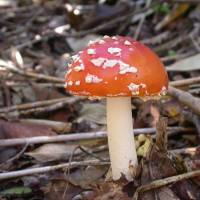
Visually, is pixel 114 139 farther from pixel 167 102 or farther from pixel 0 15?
pixel 0 15

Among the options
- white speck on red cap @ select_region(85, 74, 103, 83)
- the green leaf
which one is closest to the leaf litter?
the green leaf

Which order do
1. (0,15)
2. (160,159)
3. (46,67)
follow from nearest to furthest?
(160,159) < (46,67) < (0,15)

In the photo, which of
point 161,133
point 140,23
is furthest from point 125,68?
point 140,23

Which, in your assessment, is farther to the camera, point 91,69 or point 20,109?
point 20,109

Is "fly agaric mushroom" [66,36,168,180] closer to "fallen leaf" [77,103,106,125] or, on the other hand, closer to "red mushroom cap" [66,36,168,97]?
"red mushroom cap" [66,36,168,97]

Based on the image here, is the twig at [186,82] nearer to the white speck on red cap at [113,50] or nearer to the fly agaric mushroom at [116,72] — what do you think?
the fly agaric mushroom at [116,72]

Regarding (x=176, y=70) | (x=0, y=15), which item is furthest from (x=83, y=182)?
(x=0, y=15)
